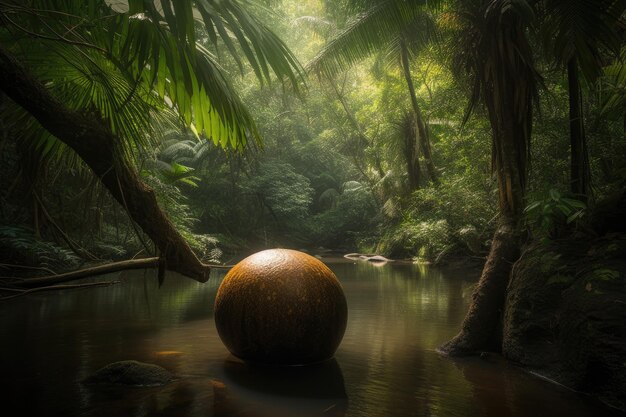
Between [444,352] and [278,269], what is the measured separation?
213 centimetres

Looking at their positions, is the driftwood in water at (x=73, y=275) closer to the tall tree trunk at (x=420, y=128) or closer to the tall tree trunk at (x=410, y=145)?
the tall tree trunk at (x=420, y=128)

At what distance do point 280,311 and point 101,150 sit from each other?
208cm

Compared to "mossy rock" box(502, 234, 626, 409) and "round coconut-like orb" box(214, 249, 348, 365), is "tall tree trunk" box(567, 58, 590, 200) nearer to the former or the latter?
"mossy rock" box(502, 234, 626, 409)

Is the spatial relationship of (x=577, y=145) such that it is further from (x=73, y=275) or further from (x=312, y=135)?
(x=312, y=135)

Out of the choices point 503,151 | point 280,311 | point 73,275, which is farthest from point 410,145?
point 73,275

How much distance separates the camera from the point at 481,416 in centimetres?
340

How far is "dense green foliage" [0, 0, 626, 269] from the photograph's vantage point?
3295mm

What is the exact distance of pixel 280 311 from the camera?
4344 millimetres

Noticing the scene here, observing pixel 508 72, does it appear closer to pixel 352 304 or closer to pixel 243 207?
pixel 352 304

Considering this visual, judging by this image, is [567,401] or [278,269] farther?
[278,269]

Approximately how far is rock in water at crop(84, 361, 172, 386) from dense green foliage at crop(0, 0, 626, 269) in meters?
1.07

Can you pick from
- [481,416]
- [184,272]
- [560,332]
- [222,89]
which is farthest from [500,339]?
[222,89]

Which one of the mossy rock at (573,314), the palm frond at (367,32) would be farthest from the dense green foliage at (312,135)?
the mossy rock at (573,314)

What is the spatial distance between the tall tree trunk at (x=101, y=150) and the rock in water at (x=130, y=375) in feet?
3.45
